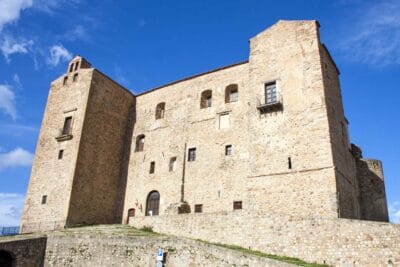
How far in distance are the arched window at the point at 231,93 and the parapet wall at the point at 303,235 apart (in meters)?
8.79

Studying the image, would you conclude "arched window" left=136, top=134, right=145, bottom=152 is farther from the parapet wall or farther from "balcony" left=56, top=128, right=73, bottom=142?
the parapet wall

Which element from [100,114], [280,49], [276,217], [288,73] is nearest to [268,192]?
[276,217]

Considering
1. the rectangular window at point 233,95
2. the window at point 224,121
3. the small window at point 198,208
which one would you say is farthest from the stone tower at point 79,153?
the rectangular window at point 233,95

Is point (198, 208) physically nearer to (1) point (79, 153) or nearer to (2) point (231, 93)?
(2) point (231, 93)

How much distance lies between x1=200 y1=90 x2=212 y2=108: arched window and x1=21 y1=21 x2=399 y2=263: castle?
81 millimetres

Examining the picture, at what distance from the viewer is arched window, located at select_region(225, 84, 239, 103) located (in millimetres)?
22938

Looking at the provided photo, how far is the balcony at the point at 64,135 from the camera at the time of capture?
78.7 feet

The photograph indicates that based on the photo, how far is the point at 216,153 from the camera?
21.8m

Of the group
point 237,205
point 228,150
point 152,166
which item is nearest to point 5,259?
point 152,166

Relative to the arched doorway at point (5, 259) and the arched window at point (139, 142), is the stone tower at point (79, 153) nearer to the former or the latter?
the arched window at point (139, 142)

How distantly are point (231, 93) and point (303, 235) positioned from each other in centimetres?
1160

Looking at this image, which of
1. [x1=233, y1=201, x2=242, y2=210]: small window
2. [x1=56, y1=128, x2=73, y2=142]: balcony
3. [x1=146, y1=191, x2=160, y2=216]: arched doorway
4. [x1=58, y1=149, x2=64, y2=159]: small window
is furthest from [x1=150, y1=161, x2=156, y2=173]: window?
[x1=233, y1=201, x2=242, y2=210]: small window

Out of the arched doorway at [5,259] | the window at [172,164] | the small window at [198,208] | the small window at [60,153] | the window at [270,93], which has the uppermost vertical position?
the window at [270,93]

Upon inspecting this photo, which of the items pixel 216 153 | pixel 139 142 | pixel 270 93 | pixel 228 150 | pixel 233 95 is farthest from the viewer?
pixel 139 142
